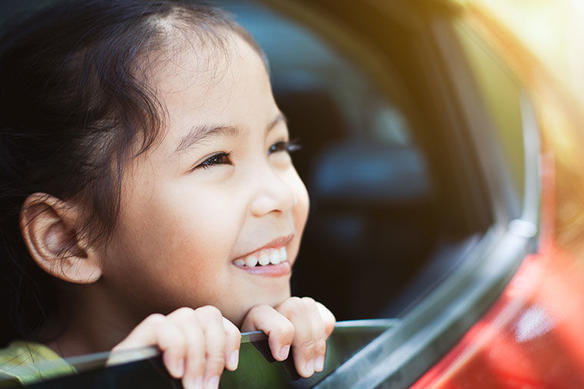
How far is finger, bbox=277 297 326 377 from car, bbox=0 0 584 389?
20 mm

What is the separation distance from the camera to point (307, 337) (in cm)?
104

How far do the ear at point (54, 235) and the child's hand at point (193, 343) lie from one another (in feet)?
1.25

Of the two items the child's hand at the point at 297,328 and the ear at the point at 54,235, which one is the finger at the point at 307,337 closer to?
the child's hand at the point at 297,328

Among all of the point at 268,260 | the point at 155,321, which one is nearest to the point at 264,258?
the point at 268,260

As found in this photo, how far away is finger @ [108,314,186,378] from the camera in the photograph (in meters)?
0.82

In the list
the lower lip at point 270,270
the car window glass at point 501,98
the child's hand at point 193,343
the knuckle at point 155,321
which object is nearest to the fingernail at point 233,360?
the child's hand at point 193,343

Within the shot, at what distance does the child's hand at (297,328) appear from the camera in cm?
99

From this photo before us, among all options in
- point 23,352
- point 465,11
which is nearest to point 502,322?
point 465,11

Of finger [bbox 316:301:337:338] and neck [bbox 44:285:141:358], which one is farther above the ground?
finger [bbox 316:301:337:338]

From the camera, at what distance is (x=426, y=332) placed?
120 centimetres

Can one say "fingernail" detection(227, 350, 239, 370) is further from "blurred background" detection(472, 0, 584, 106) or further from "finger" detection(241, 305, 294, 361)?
"blurred background" detection(472, 0, 584, 106)

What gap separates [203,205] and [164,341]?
35 centimetres

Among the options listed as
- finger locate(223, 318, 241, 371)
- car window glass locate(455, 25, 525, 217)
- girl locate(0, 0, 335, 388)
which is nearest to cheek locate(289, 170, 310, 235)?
girl locate(0, 0, 335, 388)

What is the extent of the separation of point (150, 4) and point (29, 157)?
0.37 metres
